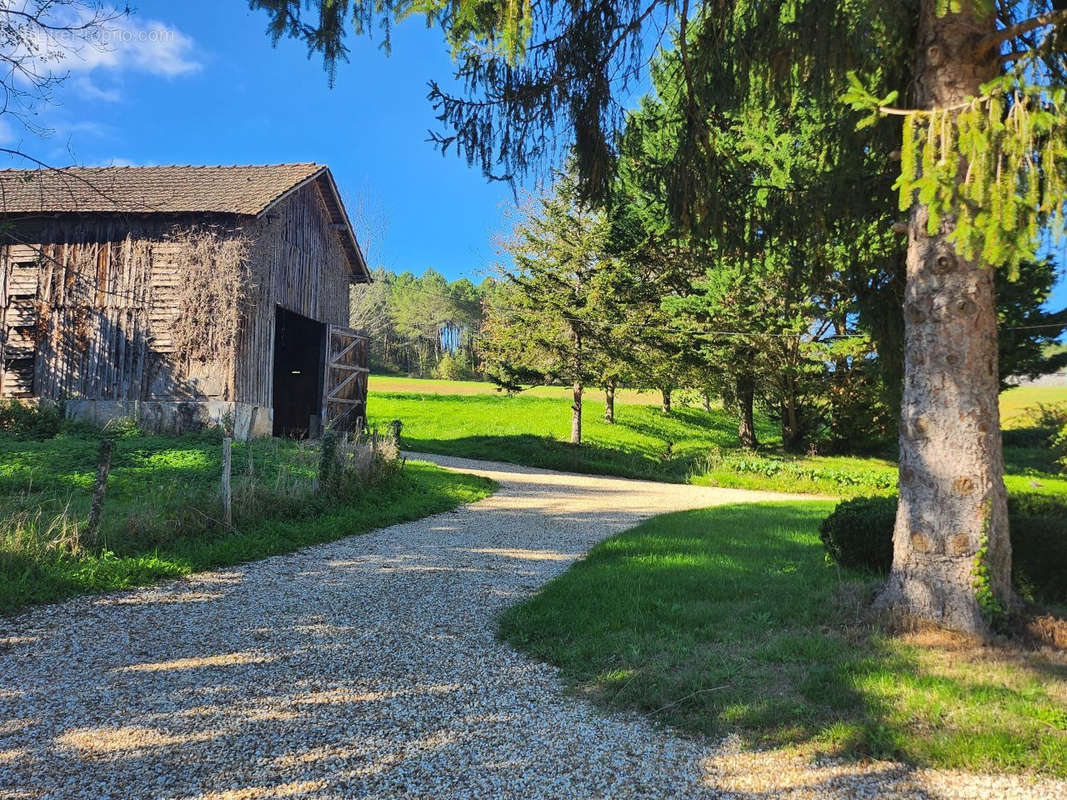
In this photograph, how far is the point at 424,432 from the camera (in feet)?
81.6

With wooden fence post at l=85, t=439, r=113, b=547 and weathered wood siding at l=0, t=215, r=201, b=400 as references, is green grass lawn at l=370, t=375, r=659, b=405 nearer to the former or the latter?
weathered wood siding at l=0, t=215, r=201, b=400

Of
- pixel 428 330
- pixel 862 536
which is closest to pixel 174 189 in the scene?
pixel 862 536

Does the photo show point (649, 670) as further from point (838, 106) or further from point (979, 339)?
point (838, 106)

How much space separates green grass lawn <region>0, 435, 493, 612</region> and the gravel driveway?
1.66 ft

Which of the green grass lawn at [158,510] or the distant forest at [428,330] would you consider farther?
the distant forest at [428,330]

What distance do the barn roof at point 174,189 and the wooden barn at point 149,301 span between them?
7 centimetres

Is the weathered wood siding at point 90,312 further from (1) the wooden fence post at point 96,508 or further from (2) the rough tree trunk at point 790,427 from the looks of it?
(2) the rough tree trunk at point 790,427

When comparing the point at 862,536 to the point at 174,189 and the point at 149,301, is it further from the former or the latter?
the point at 174,189

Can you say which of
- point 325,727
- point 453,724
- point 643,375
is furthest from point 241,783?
point 643,375

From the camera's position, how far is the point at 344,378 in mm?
17781

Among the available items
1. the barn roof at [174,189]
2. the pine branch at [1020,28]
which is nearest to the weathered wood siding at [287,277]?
the barn roof at [174,189]

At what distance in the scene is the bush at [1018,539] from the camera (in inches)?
207

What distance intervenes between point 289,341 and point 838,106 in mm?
16932

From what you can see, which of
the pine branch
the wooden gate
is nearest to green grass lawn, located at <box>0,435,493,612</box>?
the wooden gate
